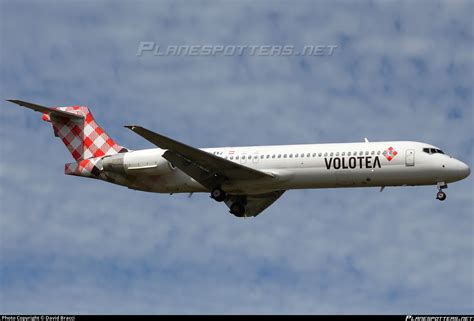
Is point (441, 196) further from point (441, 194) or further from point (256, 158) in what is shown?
point (256, 158)

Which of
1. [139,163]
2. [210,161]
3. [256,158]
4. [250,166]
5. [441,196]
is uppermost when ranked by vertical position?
[139,163]

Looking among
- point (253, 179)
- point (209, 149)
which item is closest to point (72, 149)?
point (209, 149)

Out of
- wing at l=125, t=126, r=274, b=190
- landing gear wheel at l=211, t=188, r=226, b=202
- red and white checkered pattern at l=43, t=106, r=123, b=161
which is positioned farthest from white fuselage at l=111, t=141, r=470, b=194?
red and white checkered pattern at l=43, t=106, r=123, b=161

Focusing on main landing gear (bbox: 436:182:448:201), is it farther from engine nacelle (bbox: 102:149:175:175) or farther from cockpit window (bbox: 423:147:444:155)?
engine nacelle (bbox: 102:149:175:175)

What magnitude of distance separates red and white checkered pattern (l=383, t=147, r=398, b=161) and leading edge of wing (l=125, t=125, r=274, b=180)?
16.2ft

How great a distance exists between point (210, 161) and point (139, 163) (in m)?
3.61

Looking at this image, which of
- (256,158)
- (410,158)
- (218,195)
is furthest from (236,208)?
(410,158)

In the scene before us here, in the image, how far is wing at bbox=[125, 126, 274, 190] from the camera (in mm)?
39156

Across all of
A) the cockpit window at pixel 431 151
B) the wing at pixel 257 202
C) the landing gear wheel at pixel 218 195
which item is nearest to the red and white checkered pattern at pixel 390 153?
the cockpit window at pixel 431 151

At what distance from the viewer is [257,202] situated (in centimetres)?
4419

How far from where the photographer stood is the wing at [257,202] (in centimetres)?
4378

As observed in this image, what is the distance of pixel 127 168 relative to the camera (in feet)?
136

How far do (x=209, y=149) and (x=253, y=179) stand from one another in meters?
3.17

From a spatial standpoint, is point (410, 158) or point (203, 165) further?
point (203, 165)
